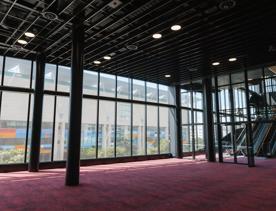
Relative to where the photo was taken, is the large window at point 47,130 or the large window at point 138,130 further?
the large window at point 138,130

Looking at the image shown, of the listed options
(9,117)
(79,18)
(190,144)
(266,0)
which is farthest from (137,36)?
(190,144)

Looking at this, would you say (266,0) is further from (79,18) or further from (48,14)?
(48,14)

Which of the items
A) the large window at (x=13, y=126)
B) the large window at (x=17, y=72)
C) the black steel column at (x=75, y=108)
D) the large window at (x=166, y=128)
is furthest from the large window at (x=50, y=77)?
the large window at (x=166, y=128)

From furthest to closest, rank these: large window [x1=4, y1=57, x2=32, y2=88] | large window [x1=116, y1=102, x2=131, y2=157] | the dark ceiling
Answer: large window [x1=116, y1=102, x2=131, y2=157]
large window [x1=4, y1=57, x2=32, y2=88]
the dark ceiling

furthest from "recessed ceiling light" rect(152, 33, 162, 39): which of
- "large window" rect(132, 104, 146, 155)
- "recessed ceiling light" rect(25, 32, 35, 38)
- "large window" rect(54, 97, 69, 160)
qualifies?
"large window" rect(132, 104, 146, 155)

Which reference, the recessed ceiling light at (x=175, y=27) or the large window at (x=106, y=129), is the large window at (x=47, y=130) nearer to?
the large window at (x=106, y=129)

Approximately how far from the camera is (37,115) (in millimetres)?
9531

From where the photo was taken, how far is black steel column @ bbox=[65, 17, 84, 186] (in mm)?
6734

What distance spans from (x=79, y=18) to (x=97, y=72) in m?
5.40

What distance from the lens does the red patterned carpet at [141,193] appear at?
4.72 meters

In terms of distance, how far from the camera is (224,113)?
42.6ft

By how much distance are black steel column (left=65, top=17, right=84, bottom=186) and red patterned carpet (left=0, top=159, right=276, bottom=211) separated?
487mm

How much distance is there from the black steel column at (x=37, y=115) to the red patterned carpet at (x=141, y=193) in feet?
4.28

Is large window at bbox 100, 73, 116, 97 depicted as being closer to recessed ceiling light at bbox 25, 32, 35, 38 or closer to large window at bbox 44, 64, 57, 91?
large window at bbox 44, 64, 57, 91
